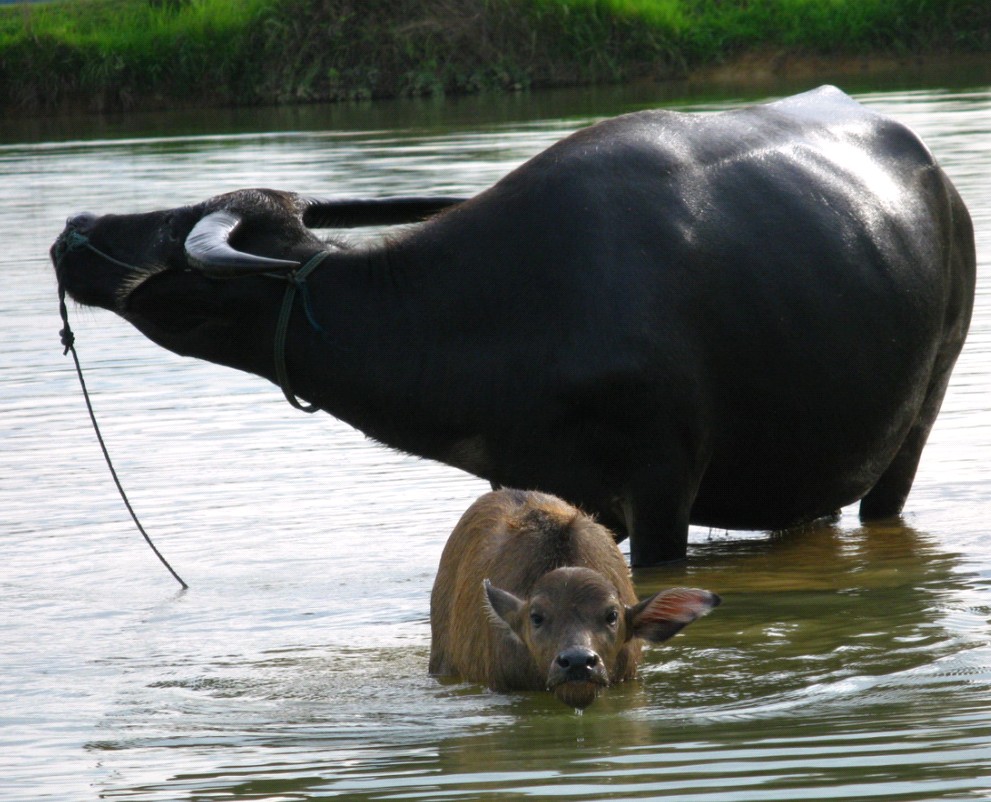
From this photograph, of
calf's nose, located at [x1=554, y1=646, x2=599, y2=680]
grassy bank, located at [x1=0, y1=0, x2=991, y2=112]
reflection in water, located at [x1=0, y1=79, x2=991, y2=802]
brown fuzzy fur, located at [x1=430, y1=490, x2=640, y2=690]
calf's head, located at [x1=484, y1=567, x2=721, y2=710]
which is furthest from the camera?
grassy bank, located at [x1=0, y1=0, x2=991, y2=112]

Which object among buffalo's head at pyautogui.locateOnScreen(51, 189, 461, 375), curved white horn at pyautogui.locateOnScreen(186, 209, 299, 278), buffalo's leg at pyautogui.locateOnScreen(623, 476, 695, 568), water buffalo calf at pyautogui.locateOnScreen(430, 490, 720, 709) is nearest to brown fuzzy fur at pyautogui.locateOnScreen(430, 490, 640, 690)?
water buffalo calf at pyautogui.locateOnScreen(430, 490, 720, 709)

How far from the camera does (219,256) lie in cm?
723

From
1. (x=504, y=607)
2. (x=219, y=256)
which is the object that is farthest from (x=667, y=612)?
(x=219, y=256)

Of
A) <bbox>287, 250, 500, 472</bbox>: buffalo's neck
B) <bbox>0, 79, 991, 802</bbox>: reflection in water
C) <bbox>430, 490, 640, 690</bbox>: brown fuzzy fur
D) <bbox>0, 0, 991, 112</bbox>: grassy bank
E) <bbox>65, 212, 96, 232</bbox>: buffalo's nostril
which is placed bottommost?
<bbox>0, 0, 991, 112</bbox>: grassy bank

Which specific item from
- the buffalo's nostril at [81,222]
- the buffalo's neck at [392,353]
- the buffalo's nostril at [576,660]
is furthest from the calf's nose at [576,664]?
the buffalo's nostril at [81,222]

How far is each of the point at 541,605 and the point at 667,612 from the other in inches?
17.8

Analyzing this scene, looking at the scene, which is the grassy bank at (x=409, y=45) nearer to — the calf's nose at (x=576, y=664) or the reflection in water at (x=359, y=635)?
the reflection in water at (x=359, y=635)

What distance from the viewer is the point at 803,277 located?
315 inches

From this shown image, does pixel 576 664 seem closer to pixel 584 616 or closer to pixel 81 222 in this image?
pixel 584 616

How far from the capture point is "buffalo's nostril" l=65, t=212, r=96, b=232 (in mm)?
7888

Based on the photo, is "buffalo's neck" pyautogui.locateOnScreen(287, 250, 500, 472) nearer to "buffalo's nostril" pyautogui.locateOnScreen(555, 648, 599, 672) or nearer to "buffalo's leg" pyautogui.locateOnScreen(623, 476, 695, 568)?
"buffalo's leg" pyautogui.locateOnScreen(623, 476, 695, 568)

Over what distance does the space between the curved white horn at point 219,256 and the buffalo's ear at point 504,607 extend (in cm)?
171

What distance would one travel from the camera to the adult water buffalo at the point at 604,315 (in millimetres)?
7578

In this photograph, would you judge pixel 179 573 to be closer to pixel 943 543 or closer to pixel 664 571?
pixel 664 571
